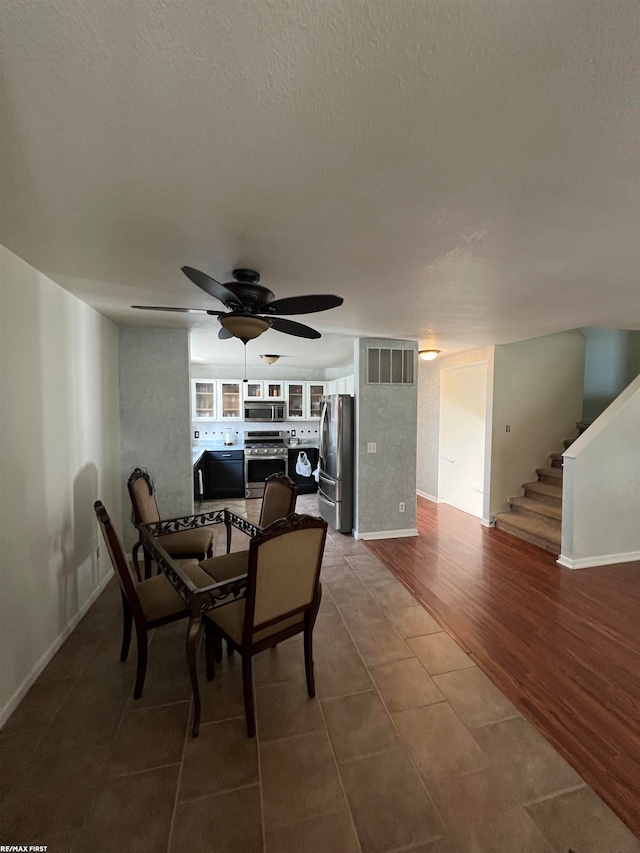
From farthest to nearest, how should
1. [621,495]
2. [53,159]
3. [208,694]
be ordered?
[621,495] < [208,694] < [53,159]

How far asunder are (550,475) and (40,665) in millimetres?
5406

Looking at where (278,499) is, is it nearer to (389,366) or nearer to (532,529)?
(389,366)

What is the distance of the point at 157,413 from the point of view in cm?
361

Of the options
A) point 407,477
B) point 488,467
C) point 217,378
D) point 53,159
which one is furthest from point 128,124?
point 217,378

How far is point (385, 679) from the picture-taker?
2.03m

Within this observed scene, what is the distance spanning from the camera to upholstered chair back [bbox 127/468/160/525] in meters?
2.68

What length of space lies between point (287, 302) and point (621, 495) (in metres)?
4.01

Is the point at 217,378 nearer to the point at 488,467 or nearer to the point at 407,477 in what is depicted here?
the point at 407,477

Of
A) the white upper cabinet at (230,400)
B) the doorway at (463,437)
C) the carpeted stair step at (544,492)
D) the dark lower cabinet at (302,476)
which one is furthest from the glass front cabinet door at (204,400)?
the carpeted stair step at (544,492)

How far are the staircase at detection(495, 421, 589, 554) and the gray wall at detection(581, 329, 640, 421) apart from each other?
4.28ft

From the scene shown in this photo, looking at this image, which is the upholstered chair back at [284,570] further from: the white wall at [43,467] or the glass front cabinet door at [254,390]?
the glass front cabinet door at [254,390]

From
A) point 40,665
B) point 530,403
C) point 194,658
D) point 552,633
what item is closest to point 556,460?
point 530,403

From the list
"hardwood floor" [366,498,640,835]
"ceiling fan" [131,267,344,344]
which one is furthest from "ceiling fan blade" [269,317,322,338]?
"hardwood floor" [366,498,640,835]

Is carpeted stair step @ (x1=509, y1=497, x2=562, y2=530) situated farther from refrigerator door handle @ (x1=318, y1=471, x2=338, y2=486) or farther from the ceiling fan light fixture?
the ceiling fan light fixture
